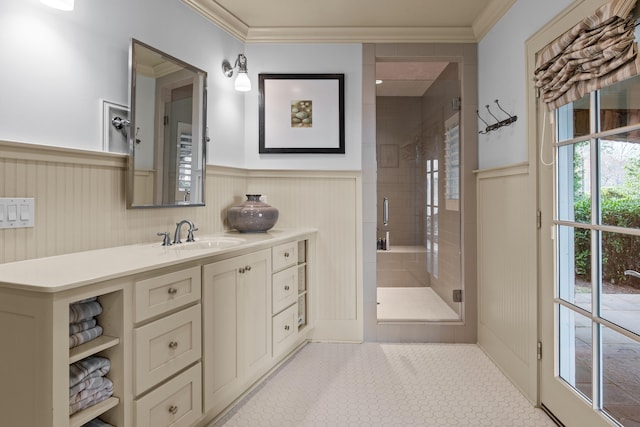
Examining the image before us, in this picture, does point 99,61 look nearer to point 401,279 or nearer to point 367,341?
point 367,341

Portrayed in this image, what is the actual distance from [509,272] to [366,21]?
201 cm

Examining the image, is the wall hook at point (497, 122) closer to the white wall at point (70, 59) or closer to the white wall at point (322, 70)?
the white wall at point (322, 70)

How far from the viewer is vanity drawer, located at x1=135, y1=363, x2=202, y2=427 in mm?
1447

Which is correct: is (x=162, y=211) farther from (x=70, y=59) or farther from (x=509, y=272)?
(x=509, y=272)

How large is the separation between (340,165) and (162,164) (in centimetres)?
139

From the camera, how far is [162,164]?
2176 millimetres

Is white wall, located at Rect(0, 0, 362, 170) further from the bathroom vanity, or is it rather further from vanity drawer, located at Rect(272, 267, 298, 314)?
vanity drawer, located at Rect(272, 267, 298, 314)

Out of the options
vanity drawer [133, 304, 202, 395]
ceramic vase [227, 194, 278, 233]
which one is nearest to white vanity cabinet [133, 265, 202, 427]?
vanity drawer [133, 304, 202, 395]

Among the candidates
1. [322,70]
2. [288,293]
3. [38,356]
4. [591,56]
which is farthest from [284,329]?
[591,56]

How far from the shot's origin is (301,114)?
3096 millimetres

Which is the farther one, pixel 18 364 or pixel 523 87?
pixel 523 87

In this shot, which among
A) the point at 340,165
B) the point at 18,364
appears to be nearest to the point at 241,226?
the point at 340,165

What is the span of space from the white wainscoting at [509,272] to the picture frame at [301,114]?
117 centimetres

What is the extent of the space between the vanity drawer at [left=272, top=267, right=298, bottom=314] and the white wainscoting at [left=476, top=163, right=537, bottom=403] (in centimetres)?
136
